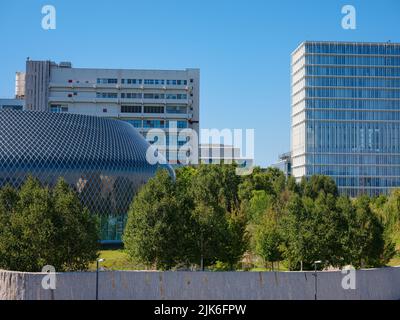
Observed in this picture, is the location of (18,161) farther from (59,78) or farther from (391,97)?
(391,97)

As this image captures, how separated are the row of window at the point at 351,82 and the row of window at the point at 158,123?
28419 mm

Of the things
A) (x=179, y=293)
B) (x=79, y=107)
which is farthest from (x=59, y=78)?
(x=179, y=293)

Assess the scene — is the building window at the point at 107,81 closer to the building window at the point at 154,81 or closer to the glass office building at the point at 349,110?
the building window at the point at 154,81

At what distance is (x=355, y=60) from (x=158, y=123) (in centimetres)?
4425

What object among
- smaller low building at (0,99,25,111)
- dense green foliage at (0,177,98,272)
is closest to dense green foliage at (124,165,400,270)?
dense green foliage at (0,177,98,272)

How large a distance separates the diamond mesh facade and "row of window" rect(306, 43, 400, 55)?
244 ft

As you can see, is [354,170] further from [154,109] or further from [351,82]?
[154,109]

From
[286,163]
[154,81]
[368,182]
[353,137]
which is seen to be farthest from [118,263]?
[286,163]

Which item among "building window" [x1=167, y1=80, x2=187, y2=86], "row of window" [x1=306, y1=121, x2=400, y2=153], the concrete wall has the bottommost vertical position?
the concrete wall

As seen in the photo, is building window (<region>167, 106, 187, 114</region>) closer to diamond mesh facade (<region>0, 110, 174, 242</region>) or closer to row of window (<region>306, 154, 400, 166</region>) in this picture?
row of window (<region>306, 154, 400, 166</region>)

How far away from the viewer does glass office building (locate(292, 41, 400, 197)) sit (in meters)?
127

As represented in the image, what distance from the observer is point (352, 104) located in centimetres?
12794

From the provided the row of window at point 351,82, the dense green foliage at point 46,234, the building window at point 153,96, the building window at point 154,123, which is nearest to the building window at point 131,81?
the building window at point 153,96

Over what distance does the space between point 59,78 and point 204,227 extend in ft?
305
